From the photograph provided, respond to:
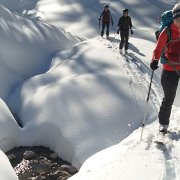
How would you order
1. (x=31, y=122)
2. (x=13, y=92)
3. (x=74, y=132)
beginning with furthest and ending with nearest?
(x=13, y=92), (x=31, y=122), (x=74, y=132)

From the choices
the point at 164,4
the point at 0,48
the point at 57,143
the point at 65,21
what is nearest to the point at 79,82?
the point at 57,143

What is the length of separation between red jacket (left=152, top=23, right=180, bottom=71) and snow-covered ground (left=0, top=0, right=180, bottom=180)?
135 centimetres

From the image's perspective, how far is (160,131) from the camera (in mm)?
6332

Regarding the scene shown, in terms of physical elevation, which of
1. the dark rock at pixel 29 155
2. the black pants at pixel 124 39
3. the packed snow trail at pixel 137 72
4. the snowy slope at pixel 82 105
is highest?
the black pants at pixel 124 39

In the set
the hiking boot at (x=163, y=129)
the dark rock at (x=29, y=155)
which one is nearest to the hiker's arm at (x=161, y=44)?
the hiking boot at (x=163, y=129)

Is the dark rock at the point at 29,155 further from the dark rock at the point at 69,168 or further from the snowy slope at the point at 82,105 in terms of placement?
the dark rock at the point at 69,168

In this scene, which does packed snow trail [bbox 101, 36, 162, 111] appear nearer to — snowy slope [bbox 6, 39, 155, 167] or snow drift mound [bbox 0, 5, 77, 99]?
snowy slope [bbox 6, 39, 155, 167]

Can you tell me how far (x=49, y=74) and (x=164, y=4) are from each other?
13.2 metres

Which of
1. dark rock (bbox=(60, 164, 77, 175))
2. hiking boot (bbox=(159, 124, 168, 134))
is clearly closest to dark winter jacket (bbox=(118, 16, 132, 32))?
dark rock (bbox=(60, 164, 77, 175))

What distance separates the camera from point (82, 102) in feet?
30.6

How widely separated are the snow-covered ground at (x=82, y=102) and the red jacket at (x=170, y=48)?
4.42 ft

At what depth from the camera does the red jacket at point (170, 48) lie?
223 inches

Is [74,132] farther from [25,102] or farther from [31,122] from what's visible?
[25,102]

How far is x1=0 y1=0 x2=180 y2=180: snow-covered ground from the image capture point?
235 inches
